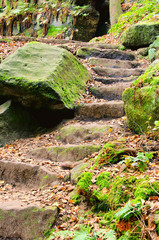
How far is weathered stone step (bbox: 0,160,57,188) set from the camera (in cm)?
399

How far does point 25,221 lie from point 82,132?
238cm

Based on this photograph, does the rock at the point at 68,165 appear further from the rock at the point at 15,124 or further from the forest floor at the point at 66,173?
the rock at the point at 15,124

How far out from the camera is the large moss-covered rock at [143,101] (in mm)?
3945

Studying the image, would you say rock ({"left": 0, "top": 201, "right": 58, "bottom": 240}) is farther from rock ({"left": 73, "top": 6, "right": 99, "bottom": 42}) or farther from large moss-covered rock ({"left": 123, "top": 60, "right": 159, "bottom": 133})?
rock ({"left": 73, "top": 6, "right": 99, "bottom": 42})

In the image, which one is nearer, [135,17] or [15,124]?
[15,124]

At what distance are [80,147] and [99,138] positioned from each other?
1.81 feet

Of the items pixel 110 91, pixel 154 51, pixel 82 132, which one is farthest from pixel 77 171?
pixel 154 51

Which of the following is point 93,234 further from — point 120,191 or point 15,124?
point 15,124

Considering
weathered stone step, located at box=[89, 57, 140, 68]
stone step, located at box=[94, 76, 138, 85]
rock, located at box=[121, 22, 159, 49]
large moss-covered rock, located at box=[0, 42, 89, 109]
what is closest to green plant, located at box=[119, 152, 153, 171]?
large moss-covered rock, located at box=[0, 42, 89, 109]

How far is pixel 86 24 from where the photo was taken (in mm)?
15617

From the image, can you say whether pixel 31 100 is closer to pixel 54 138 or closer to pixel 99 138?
pixel 54 138

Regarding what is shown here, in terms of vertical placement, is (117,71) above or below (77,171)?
above

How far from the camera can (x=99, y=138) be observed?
4742 millimetres

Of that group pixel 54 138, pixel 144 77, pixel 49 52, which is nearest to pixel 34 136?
pixel 54 138
